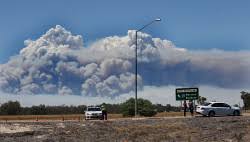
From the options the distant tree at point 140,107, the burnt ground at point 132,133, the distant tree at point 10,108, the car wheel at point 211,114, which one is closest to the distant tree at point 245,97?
the distant tree at point 140,107

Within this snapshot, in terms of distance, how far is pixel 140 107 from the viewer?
311 ft

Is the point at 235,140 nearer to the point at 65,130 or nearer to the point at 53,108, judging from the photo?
A: the point at 65,130

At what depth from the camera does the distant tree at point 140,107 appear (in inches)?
3654

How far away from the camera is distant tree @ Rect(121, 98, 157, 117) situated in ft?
305

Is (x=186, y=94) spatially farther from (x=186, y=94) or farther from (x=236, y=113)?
(x=236, y=113)

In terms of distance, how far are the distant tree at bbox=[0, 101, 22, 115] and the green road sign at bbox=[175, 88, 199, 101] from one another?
7224cm

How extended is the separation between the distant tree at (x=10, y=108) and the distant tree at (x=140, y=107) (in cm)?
5016

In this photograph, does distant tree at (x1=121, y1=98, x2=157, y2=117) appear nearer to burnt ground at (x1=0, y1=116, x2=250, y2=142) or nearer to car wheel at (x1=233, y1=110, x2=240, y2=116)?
car wheel at (x1=233, y1=110, x2=240, y2=116)

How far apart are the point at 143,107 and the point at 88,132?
5931cm

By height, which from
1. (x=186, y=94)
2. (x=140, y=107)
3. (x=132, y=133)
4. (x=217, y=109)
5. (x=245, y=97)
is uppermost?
(x=245, y=97)

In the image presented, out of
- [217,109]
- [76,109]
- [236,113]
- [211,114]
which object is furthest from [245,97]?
[211,114]

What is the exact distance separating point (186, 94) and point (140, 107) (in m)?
21.5

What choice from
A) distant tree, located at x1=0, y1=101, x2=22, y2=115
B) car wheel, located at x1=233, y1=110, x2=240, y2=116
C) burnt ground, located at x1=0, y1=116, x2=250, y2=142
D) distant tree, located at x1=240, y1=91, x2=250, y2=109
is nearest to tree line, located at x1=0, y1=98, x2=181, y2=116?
distant tree, located at x1=0, y1=101, x2=22, y2=115

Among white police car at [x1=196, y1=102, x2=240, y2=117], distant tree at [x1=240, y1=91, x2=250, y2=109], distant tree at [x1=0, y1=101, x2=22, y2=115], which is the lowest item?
white police car at [x1=196, y1=102, x2=240, y2=117]
